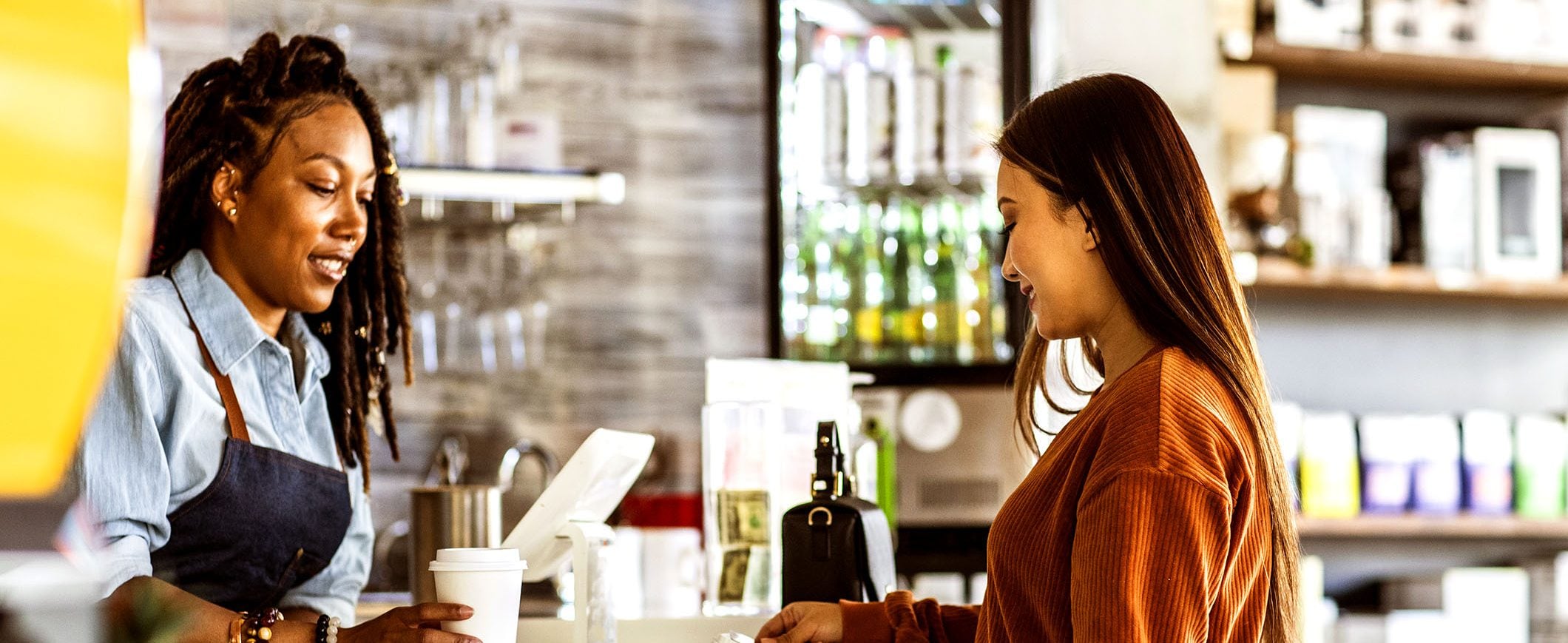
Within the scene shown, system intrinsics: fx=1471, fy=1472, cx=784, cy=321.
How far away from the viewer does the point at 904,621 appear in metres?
1.69

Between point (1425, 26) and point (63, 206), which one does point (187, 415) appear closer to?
point (63, 206)

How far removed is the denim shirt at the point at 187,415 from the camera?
156 cm

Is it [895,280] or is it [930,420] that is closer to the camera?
[930,420]

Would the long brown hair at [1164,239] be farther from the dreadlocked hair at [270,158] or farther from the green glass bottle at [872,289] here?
the green glass bottle at [872,289]

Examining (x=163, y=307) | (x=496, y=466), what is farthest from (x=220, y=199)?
(x=496, y=466)

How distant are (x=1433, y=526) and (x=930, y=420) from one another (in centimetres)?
127

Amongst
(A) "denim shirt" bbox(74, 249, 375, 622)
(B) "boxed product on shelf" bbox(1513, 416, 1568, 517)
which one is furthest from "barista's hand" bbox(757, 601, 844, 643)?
(B) "boxed product on shelf" bbox(1513, 416, 1568, 517)

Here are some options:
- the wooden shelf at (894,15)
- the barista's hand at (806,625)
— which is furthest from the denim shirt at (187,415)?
the wooden shelf at (894,15)

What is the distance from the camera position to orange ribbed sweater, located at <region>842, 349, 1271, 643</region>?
1200 mm

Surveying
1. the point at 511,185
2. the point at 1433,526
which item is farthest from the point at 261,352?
the point at 1433,526

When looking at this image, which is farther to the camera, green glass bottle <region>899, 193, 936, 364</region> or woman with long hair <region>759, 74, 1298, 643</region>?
green glass bottle <region>899, 193, 936, 364</region>

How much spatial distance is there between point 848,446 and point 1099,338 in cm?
85

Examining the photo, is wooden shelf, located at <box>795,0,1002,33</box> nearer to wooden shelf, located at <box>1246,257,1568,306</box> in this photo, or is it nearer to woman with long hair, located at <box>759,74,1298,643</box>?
wooden shelf, located at <box>1246,257,1568,306</box>

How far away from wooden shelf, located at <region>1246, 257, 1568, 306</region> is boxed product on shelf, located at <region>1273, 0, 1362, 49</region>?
552mm
